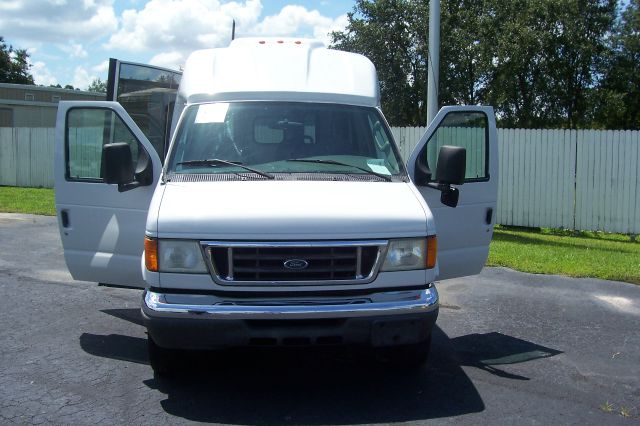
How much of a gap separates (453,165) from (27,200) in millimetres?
15768

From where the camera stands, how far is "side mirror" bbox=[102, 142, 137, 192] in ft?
17.4

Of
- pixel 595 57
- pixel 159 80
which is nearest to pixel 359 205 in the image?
pixel 159 80

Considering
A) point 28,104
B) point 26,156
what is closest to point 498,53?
point 26,156

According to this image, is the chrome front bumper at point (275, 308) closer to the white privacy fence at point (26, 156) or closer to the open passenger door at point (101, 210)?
the open passenger door at point (101, 210)

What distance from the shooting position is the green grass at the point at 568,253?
31.3 feet

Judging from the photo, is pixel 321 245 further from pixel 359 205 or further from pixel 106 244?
pixel 106 244

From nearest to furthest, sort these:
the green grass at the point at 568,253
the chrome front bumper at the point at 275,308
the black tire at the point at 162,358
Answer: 1. the chrome front bumper at the point at 275,308
2. the black tire at the point at 162,358
3. the green grass at the point at 568,253

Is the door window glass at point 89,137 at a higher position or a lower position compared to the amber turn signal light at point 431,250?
higher

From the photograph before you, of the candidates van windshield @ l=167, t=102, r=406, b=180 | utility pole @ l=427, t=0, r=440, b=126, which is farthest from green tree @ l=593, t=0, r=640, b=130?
van windshield @ l=167, t=102, r=406, b=180

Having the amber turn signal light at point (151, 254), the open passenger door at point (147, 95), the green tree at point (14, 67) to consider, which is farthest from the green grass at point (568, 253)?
the green tree at point (14, 67)

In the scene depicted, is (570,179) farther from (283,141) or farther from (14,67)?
(14,67)

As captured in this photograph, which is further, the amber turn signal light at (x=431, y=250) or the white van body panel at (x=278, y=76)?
the white van body panel at (x=278, y=76)

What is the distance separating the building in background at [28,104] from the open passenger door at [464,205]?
96.8 feet

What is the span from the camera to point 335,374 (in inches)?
212
